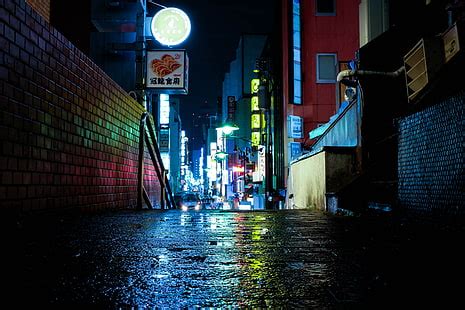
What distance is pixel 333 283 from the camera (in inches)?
104

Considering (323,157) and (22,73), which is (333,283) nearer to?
(22,73)

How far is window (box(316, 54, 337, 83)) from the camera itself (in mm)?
25609

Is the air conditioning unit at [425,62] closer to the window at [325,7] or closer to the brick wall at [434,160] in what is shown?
the brick wall at [434,160]

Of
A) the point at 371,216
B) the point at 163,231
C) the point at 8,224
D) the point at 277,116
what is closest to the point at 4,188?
the point at 8,224

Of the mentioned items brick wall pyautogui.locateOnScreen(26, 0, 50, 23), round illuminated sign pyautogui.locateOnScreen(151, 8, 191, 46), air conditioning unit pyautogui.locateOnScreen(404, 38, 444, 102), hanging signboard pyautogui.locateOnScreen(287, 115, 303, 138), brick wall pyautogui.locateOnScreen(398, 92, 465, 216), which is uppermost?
round illuminated sign pyautogui.locateOnScreen(151, 8, 191, 46)

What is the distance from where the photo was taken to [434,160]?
18.4 ft

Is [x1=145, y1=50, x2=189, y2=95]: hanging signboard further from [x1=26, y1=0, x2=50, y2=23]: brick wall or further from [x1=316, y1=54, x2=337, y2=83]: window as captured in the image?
[x1=316, y1=54, x2=337, y2=83]: window

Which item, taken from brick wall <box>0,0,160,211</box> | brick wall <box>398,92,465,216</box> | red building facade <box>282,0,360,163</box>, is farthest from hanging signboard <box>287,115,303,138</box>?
brick wall <box>398,92,465,216</box>

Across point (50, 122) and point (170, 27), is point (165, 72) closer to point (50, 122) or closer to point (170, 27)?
point (170, 27)

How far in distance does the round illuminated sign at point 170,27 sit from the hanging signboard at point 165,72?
1.91ft

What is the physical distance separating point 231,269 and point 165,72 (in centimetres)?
1313

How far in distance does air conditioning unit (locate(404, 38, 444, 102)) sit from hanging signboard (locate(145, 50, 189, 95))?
9.37 meters

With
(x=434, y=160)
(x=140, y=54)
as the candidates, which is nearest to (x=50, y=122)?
(x=434, y=160)

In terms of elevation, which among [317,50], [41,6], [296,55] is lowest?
[41,6]
